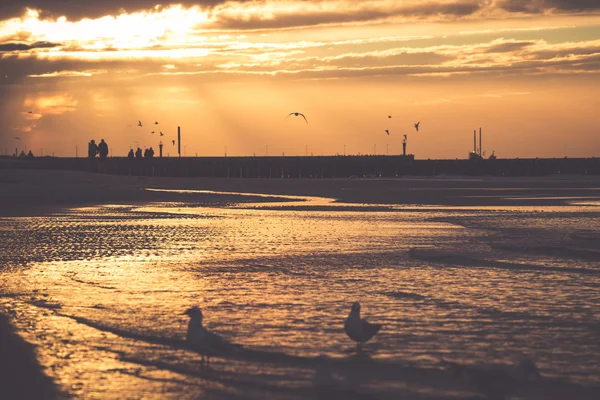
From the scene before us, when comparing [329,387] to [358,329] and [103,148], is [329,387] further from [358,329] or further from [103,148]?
[103,148]

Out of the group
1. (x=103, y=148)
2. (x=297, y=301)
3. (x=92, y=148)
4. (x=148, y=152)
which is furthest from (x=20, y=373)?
(x=148, y=152)

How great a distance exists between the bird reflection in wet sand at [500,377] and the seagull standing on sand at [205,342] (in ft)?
8.05

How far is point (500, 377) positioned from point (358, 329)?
210cm

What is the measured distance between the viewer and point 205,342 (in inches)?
380

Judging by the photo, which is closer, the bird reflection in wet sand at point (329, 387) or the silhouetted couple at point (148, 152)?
the bird reflection in wet sand at point (329, 387)

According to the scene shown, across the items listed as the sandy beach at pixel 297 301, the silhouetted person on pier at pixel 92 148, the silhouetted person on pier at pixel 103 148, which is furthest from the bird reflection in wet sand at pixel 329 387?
the silhouetted person on pier at pixel 92 148

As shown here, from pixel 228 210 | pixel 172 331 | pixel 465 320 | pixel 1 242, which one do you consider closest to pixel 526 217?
pixel 228 210

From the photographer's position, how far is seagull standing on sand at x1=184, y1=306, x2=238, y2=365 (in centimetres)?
968

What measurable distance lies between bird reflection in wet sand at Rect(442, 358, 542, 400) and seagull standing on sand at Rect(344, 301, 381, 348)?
1456 millimetres

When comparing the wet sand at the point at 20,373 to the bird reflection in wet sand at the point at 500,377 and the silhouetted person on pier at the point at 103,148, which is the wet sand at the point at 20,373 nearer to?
the bird reflection in wet sand at the point at 500,377

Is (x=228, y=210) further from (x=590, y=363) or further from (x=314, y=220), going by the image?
(x=590, y=363)

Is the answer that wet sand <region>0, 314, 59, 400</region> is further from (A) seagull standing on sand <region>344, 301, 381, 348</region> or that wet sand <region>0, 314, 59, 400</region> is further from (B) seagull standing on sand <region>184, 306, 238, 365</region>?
(A) seagull standing on sand <region>344, 301, 381, 348</region>

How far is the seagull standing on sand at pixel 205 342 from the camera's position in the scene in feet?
31.8

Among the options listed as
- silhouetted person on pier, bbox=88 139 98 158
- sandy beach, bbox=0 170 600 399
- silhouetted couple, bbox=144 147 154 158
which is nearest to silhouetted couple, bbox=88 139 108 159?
silhouetted person on pier, bbox=88 139 98 158
